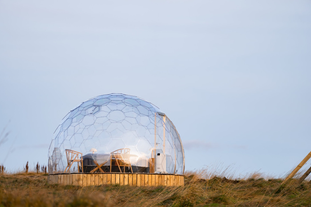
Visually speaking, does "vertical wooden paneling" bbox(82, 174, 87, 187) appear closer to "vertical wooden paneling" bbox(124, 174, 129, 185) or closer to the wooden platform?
the wooden platform

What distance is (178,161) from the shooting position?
14742 mm

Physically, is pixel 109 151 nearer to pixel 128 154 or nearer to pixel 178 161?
pixel 128 154

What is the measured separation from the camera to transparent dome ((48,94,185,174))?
12961 millimetres

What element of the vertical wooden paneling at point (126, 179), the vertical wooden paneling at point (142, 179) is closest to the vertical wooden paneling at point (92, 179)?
the vertical wooden paneling at point (126, 179)

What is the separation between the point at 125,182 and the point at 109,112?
274 cm

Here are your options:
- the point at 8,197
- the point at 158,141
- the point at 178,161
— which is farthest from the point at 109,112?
the point at 8,197

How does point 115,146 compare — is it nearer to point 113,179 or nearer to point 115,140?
point 115,140

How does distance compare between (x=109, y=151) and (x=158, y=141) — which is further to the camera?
(x=158, y=141)

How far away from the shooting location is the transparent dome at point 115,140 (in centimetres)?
1296

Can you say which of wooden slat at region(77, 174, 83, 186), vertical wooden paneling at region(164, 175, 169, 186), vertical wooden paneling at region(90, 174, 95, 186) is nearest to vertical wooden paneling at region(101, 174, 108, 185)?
vertical wooden paneling at region(90, 174, 95, 186)

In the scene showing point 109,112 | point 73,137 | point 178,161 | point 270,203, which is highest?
point 109,112

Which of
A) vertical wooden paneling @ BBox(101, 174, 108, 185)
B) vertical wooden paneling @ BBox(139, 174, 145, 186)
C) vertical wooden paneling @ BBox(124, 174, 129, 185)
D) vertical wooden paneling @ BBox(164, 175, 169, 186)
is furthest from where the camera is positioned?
vertical wooden paneling @ BBox(164, 175, 169, 186)

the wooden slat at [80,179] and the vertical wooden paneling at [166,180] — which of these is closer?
the wooden slat at [80,179]

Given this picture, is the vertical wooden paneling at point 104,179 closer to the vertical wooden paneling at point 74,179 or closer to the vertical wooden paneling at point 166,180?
the vertical wooden paneling at point 74,179
